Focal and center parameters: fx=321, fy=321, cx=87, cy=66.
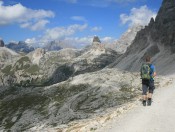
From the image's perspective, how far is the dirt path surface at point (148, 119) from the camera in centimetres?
2363

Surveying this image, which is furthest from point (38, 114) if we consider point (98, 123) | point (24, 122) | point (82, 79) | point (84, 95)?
point (98, 123)

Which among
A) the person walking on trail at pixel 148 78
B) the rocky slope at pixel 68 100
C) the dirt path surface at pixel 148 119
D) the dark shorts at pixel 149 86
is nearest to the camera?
the dirt path surface at pixel 148 119

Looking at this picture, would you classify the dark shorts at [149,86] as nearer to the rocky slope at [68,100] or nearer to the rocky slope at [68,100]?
the rocky slope at [68,100]

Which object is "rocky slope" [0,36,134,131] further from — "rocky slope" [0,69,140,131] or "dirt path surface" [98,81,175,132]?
"dirt path surface" [98,81,175,132]

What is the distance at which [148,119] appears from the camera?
84.3 feet

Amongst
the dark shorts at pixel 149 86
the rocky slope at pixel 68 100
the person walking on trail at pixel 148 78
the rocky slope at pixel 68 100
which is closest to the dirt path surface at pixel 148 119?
the person walking on trail at pixel 148 78

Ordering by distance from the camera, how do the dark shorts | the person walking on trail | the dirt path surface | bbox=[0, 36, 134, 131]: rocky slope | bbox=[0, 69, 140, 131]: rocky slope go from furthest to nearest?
bbox=[0, 36, 134, 131]: rocky slope
bbox=[0, 69, 140, 131]: rocky slope
the dark shorts
the person walking on trail
the dirt path surface

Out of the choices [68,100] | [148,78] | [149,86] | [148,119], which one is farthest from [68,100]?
[148,119]

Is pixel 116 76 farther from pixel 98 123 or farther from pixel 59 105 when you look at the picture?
pixel 98 123

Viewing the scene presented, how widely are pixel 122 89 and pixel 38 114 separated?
43.4 meters

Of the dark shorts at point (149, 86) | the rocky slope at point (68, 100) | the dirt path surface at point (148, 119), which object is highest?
the dark shorts at point (149, 86)

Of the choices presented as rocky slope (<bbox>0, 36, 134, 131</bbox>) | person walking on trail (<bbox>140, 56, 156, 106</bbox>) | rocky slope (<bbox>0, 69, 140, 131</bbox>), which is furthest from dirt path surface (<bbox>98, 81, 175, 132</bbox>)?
rocky slope (<bbox>0, 36, 134, 131</bbox>)

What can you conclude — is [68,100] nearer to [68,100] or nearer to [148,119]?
[68,100]

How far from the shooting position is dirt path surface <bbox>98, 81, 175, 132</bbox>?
23.6m
